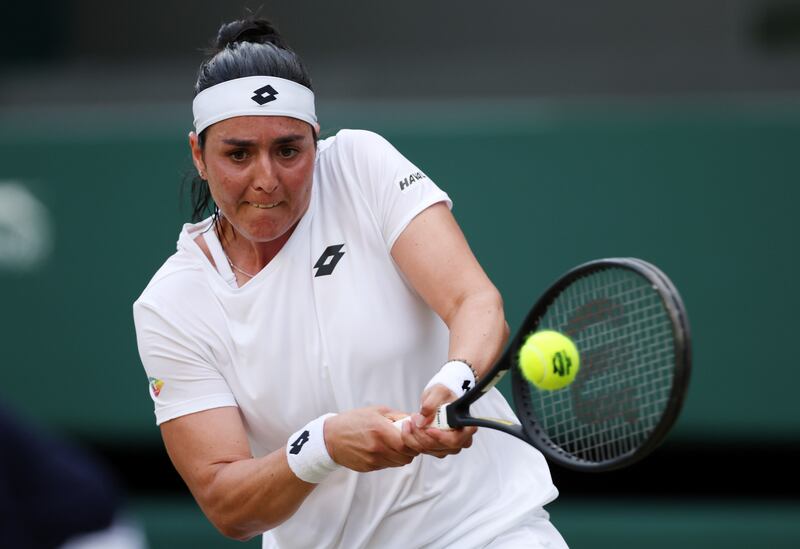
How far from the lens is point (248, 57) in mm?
2896

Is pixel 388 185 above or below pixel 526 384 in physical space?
above

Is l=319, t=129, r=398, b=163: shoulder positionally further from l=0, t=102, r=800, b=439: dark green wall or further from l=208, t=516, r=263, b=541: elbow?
l=0, t=102, r=800, b=439: dark green wall

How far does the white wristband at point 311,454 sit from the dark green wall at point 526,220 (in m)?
2.70

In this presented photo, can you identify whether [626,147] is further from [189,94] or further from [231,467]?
[231,467]

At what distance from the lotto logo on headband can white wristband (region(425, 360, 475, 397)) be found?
0.67 meters

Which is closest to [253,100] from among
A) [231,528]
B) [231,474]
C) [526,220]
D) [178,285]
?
[178,285]

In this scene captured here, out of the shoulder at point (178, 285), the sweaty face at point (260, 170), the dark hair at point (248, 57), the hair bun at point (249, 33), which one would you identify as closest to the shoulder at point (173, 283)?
the shoulder at point (178, 285)

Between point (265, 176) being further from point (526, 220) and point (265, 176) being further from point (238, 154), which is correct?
point (526, 220)

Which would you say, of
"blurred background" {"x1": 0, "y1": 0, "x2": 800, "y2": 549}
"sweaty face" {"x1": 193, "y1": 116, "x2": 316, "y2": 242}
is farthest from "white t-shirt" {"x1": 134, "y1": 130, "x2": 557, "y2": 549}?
"blurred background" {"x1": 0, "y1": 0, "x2": 800, "y2": 549}

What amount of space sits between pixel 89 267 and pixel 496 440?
3081 millimetres

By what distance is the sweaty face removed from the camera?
2.75 m

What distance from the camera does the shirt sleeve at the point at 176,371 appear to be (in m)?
2.82

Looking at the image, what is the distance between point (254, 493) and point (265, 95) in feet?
2.67

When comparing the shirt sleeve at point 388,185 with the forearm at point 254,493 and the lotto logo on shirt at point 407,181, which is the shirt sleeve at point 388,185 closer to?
the lotto logo on shirt at point 407,181
